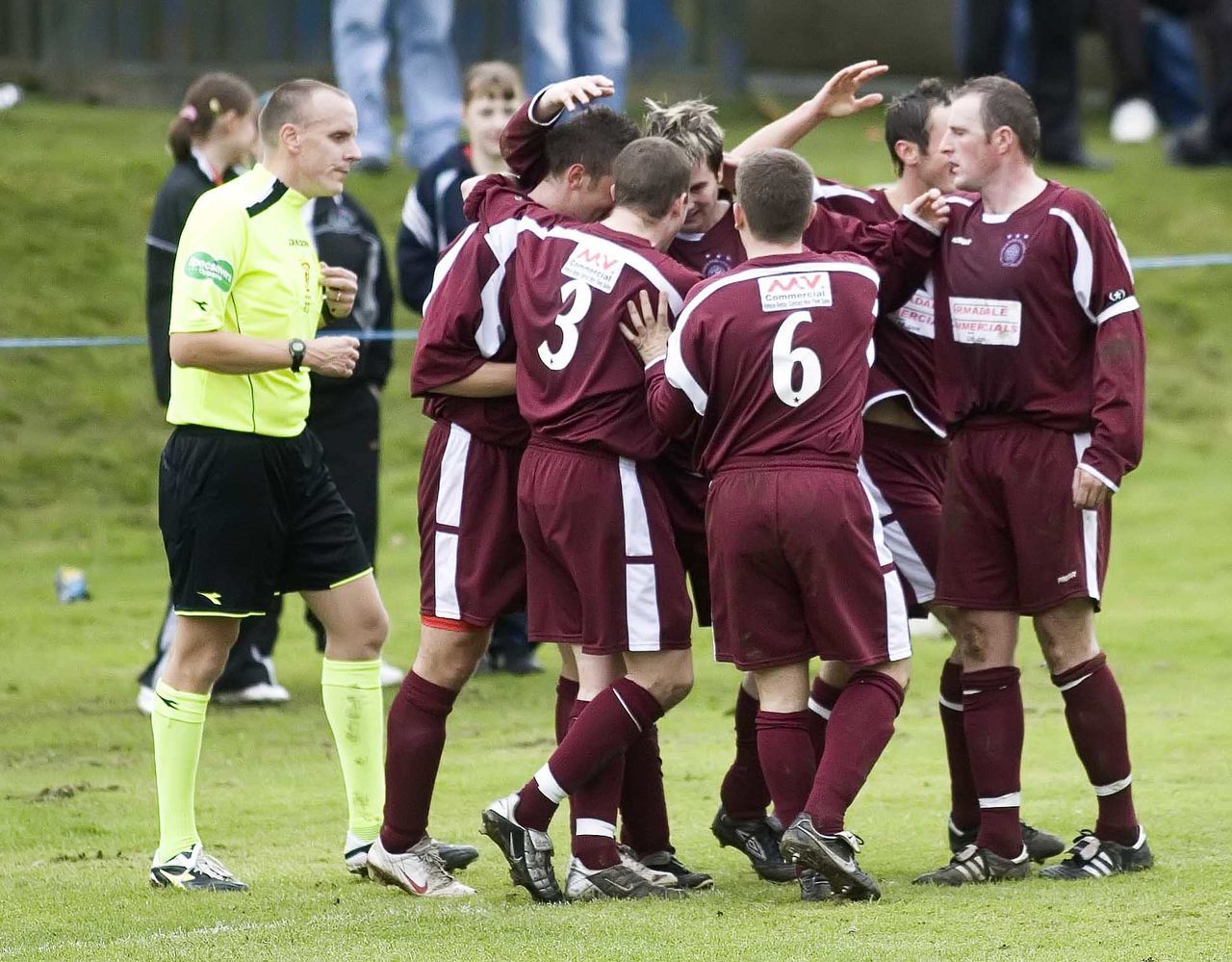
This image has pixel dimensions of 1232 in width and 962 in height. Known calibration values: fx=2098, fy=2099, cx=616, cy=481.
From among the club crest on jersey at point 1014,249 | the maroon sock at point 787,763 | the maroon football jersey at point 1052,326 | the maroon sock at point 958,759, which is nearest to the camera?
the maroon sock at point 787,763

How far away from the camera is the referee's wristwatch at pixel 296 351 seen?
5.93 m

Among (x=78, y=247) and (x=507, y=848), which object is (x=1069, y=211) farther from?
(x=78, y=247)

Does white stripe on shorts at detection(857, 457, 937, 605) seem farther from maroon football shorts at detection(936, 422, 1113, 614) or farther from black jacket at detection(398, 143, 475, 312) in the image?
black jacket at detection(398, 143, 475, 312)

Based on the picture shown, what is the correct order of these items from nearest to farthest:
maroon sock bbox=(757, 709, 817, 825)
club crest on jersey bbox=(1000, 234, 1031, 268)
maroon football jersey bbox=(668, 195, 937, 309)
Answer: maroon sock bbox=(757, 709, 817, 825) → club crest on jersey bbox=(1000, 234, 1031, 268) → maroon football jersey bbox=(668, 195, 937, 309)

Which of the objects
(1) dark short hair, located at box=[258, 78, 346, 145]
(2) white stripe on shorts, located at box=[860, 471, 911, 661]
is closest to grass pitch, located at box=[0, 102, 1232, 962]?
(2) white stripe on shorts, located at box=[860, 471, 911, 661]

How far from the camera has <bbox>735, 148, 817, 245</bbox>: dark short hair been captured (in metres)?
5.56

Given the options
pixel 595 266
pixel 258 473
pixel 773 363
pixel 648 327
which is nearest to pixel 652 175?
pixel 595 266

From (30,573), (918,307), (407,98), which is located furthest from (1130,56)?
(918,307)

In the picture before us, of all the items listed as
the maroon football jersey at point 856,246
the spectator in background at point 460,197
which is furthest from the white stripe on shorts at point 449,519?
the spectator in background at point 460,197

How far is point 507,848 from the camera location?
5.73 m

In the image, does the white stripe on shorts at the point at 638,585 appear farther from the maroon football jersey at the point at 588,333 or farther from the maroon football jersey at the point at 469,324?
the maroon football jersey at the point at 469,324

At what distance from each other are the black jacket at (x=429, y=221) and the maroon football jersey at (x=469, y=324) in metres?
3.38

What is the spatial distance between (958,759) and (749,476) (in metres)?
1.34

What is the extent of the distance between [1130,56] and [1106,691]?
495 inches
